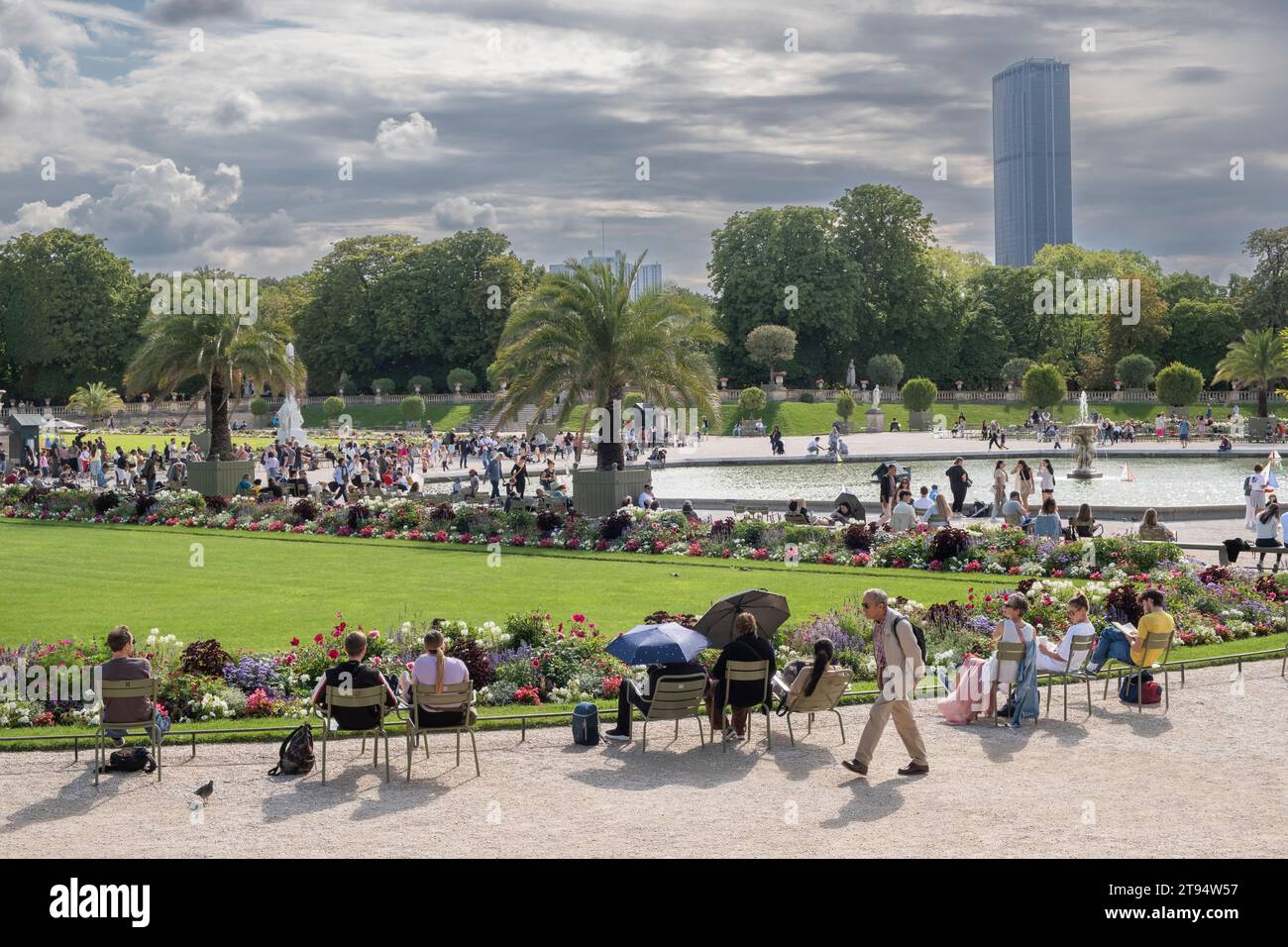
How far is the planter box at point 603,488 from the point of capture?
94.5 ft

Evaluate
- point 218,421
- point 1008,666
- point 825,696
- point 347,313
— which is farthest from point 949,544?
point 347,313

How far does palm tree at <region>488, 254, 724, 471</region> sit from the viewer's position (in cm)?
2920

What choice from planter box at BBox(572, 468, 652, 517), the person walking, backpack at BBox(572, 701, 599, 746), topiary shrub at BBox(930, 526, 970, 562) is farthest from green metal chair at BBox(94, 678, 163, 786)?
the person walking

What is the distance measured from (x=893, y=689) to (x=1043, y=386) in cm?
6232

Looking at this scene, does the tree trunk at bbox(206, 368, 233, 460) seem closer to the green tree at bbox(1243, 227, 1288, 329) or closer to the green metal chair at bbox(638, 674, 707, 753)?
the green metal chair at bbox(638, 674, 707, 753)

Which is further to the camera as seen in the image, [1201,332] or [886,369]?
[1201,332]

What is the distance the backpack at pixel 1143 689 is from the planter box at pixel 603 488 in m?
17.2

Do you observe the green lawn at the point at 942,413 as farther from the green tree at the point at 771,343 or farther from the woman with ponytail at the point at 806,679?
the woman with ponytail at the point at 806,679

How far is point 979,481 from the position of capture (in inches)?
1598

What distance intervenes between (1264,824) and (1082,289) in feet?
286

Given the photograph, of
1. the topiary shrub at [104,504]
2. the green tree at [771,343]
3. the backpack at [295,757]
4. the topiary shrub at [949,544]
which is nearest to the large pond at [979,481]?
the topiary shrub at [949,544]

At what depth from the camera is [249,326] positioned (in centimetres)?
3541

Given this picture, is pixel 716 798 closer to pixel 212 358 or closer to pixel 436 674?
pixel 436 674

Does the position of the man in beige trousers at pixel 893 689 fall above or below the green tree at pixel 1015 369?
below
